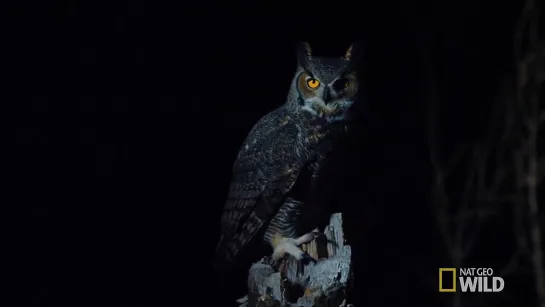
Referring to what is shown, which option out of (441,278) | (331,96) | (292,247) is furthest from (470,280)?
(331,96)

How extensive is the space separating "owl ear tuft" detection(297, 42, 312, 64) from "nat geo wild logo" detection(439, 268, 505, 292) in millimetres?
1135

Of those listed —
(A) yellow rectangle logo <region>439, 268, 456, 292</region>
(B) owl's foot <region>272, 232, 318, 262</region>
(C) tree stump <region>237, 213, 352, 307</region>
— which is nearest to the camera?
(C) tree stump <region>237, 213, 352, 307</region>

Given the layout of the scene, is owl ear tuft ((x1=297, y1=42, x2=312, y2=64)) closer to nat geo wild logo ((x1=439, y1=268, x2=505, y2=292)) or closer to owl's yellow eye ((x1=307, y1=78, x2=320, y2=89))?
owl's yellow eye ((x1=307, y1=78, x2=320, y2=89))

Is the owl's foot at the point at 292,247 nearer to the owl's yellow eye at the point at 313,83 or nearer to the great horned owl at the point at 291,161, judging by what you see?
the great horned owl at the point at 291,161

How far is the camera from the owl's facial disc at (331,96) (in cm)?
175

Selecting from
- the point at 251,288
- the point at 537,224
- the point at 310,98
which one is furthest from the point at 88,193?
the point at 537,224

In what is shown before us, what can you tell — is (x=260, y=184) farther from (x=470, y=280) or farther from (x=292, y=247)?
(x=470, y=280)

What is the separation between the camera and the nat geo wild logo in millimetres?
2572

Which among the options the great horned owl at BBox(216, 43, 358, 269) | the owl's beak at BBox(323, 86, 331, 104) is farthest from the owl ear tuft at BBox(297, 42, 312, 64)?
the owl's beak at BBox(323, 86, 331, 104)

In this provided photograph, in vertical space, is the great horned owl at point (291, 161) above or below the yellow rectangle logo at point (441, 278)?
above

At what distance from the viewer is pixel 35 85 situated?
1.83 metres

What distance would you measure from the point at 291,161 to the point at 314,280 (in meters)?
0.30

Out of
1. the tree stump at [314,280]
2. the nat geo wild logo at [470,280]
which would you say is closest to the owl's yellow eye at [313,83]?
the tree stump at [314,280]

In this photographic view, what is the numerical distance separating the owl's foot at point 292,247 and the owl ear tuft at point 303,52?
1.48ft
